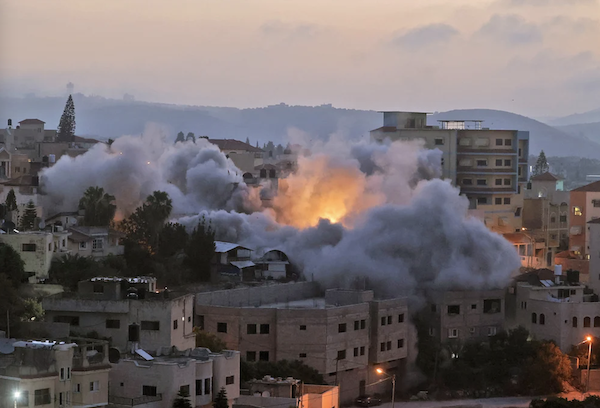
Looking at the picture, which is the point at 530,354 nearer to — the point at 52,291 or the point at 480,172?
the point at 52,291

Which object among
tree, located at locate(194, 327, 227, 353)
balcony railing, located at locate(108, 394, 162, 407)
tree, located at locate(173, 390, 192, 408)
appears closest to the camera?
balcony railing, located at locate(108, 394, 162, 407)

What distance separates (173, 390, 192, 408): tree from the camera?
43.7 m

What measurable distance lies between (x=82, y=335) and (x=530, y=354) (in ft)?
65.9

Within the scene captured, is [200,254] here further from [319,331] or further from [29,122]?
[29,122]

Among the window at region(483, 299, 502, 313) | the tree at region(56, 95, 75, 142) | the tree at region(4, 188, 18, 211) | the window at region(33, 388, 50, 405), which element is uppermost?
the tree at region(56, 95, 75, 142)

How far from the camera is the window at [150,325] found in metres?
50.6

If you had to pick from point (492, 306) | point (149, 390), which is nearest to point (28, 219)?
point (492, 306)

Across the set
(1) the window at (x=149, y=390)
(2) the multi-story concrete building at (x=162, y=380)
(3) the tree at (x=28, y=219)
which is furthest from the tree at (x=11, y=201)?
(1) the window at (x=149, y=390)

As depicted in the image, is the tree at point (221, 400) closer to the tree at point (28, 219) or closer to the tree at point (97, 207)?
the tree at point (28, 219)

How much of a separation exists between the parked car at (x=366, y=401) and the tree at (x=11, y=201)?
771 inches

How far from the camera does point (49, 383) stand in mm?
40219

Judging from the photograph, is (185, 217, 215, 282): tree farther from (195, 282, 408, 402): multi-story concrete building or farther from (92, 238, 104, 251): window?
(195, 282, 408, 402): multi-story concrete building

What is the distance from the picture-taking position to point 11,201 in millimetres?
70125

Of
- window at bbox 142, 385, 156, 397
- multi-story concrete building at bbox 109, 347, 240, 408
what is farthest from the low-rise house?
window at bbox 142, 385, 156, 397
